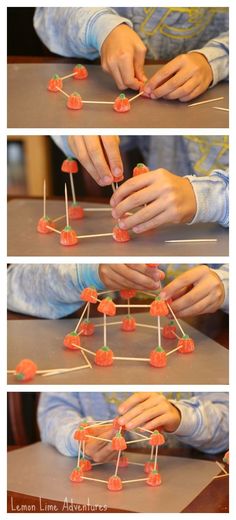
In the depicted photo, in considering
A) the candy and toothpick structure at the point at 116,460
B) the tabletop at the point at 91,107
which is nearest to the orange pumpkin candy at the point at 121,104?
the tabletop at the point at 91,107

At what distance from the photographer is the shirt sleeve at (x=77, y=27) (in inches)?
44.2

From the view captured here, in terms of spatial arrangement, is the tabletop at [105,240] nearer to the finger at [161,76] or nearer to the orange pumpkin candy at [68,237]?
the orange pumpkin candy at [68,237]

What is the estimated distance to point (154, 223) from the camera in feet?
3.40

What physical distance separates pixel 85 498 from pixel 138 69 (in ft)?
1.45

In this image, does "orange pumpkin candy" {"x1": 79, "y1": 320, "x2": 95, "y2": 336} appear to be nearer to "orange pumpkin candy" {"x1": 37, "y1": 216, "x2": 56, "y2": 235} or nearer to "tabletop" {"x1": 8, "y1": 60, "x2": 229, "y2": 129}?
"orange pumpkin candy" {"x1": 37, "y1": 216, "x2": 56, "y2": 235}

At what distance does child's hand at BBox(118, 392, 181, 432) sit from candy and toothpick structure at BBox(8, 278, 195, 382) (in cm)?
8

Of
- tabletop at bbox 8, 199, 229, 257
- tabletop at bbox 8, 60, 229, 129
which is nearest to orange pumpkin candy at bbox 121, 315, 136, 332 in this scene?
tabletop at bbox 8, 199, 229, 257

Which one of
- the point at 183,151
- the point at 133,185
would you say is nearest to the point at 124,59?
the point at 133,185

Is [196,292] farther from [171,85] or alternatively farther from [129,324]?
[171,85]

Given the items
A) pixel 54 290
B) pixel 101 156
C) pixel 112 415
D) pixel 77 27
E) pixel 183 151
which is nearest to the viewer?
pixel 101 156

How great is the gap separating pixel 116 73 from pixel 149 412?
0.38 m

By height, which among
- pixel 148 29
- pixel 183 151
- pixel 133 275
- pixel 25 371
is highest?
pixel 148 29

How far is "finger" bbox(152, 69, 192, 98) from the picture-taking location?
1.02 metres
